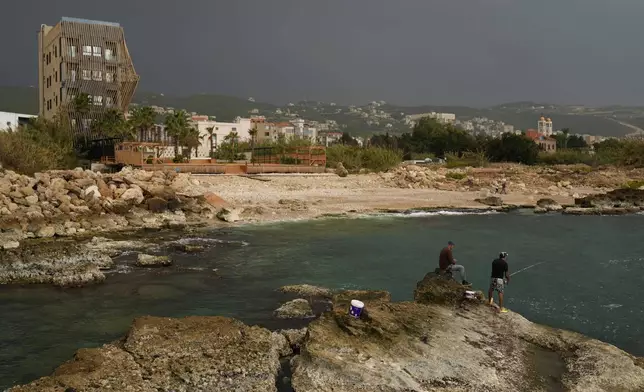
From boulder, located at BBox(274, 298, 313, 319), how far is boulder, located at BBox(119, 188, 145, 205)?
63.6 ft

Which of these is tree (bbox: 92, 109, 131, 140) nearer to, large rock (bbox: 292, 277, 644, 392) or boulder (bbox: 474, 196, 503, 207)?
boulder (bbox: 474, 196, 503, 207)

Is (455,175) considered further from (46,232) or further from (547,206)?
(46,232)

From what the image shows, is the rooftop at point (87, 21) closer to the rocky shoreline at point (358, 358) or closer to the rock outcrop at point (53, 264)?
the rock outcrop at point (53, 264)

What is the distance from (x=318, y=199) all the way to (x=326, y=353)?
31.3m

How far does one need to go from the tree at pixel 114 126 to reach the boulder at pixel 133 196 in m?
28.1

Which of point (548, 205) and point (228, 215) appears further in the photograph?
point (548, 205)

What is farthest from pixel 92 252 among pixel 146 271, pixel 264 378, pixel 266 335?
pixel 264 378

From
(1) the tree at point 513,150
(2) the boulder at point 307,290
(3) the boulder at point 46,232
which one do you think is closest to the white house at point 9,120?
(3) the boulder at point 46,232

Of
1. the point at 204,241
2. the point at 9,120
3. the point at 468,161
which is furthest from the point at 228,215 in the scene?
the point at 468,161

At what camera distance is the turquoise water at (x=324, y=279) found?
13922mm

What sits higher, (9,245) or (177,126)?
(177,126)

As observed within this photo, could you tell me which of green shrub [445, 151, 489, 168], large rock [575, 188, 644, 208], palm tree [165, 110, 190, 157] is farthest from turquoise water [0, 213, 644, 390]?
green shrub [445, 151, 489, 168]

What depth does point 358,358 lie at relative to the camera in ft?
33.8

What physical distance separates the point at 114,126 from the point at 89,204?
112 ft
